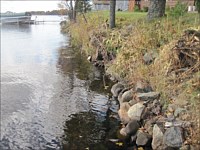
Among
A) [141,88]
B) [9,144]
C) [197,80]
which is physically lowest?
[9,144]

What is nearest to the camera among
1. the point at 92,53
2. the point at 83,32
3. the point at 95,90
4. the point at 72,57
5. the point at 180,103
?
the point at 180,103

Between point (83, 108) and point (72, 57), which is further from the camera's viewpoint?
point (72, 57)

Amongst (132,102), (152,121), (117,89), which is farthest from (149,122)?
(117,89)

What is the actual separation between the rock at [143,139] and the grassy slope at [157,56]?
1.03m

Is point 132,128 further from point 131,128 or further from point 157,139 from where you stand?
point 157,139

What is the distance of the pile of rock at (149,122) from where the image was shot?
21.6 feet

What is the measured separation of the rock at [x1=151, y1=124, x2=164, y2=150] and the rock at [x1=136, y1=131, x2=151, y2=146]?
257mm

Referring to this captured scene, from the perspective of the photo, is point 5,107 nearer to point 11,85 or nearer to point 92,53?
point 11,85

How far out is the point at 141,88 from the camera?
9312 millimetres

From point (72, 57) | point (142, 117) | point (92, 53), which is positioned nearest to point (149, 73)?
point (142, 117)

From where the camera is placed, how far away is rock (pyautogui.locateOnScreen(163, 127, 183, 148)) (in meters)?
6.46

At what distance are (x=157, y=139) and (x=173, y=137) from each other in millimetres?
465

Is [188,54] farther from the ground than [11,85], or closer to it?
farther from the ground

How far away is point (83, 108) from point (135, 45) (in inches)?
137
